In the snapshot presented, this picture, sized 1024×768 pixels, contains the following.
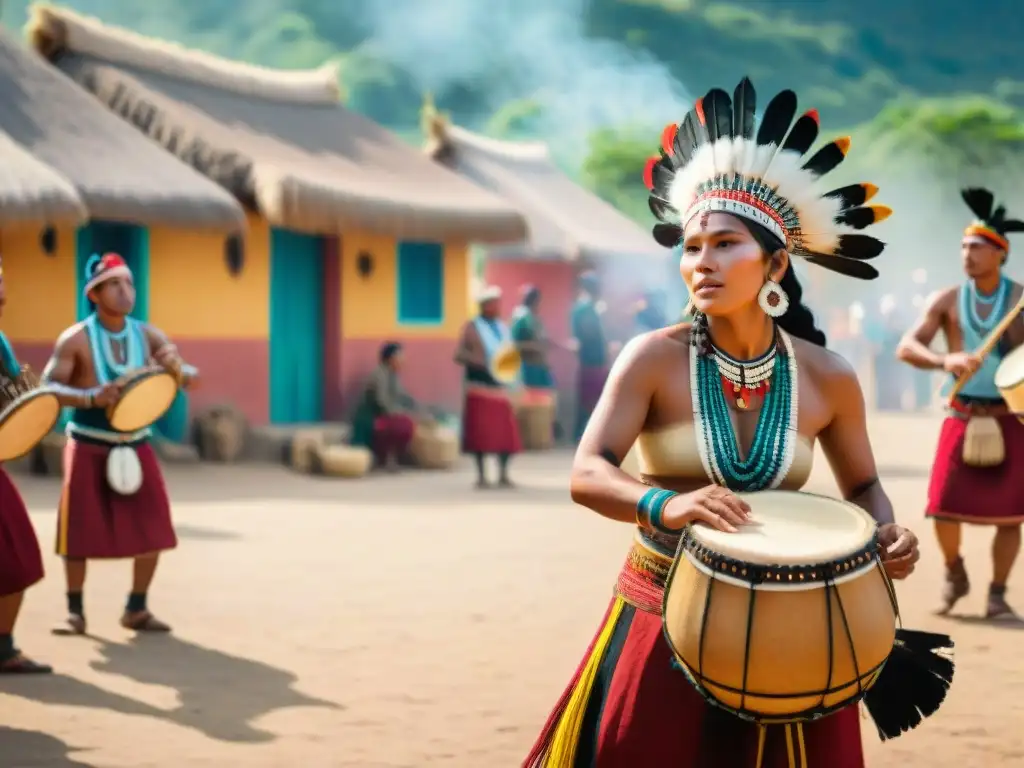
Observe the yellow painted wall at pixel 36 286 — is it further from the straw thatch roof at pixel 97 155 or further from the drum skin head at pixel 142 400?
the drum skin head at pixel 142 400

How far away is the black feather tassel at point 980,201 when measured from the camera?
691 centimetres

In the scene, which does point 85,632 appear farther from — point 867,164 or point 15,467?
point 867,164

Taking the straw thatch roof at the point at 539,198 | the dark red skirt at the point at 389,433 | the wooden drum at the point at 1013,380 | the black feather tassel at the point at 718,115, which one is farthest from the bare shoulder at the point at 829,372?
the straw thatch roof at the point at 539,198

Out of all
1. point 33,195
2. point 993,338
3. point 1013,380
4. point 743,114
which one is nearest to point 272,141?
point 33,195

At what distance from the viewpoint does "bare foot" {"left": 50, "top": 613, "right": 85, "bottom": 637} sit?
673 centimetres

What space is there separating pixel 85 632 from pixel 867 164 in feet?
135

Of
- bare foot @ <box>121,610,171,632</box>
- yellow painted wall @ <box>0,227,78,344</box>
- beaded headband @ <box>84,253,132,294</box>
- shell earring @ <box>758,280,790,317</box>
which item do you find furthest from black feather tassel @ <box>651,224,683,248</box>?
yellow painted wall @ <box>0,227,78,344</box>

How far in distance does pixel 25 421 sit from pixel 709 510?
3556 mm

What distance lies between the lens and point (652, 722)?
9.66 ft

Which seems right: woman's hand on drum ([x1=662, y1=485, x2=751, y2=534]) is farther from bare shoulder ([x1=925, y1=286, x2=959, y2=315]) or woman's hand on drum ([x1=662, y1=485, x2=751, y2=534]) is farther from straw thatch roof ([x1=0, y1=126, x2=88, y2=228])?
straw thatch roof ([x1=0, y1=126, x2=88, y2=228])

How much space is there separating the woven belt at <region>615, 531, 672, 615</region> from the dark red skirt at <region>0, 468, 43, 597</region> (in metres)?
3.15

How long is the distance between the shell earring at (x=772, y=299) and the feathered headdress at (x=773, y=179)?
0.35 feet

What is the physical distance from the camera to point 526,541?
32.7 feet

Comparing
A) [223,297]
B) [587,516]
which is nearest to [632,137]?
[223,297]
